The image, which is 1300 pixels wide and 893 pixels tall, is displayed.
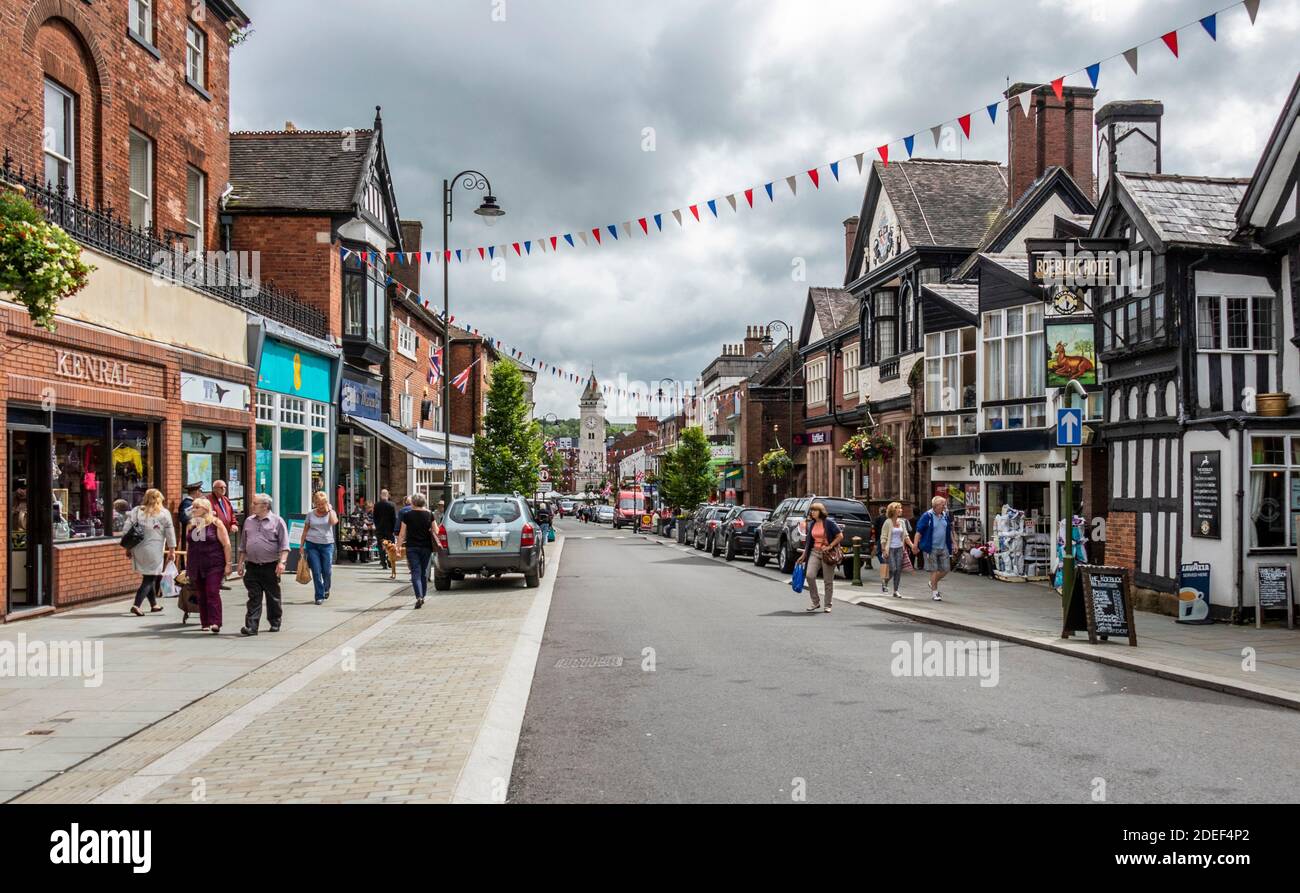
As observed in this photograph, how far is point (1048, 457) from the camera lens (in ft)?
79.1

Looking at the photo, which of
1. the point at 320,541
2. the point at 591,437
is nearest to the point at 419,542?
the point at 320,541

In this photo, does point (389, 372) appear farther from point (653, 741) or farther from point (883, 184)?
point (653, 741)

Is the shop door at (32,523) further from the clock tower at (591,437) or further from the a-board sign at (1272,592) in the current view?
the clock tower at (591,437)

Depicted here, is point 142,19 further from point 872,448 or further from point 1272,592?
point 872,448

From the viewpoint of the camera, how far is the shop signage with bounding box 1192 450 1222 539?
16.1m

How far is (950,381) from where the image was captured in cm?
2894

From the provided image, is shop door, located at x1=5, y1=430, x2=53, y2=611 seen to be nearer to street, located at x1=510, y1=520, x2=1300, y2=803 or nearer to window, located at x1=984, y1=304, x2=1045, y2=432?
street, located at x1=510, y1=520, x2=1300, y2=803

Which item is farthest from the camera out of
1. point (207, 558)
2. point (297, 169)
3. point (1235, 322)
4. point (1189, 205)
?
point (297, 169)

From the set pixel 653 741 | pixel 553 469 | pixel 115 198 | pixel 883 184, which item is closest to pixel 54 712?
pixel 653 741

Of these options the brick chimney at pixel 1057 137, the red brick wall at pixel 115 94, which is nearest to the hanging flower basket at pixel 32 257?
the red brick wall at pixel 115 94

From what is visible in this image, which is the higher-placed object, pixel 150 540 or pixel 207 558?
pixel 150 540

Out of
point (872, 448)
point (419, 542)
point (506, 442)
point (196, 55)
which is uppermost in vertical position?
point (196, 55)

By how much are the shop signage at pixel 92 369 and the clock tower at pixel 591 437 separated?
525 ft

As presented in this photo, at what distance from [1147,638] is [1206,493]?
3558 millimetres
